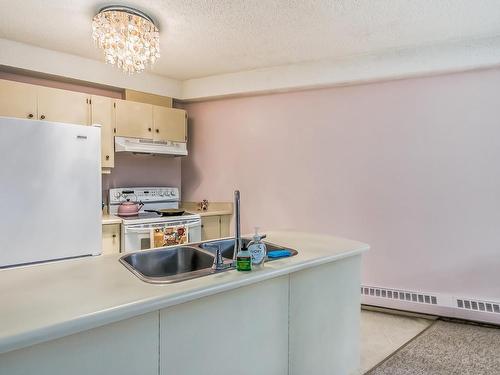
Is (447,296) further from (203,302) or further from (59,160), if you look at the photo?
(59,160)

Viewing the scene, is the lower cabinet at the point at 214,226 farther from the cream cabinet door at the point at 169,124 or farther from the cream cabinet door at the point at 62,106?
the cream cabinet door at the point at 62,106

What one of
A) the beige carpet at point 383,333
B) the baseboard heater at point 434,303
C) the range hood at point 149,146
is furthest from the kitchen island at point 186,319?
the range hood at point 149,146

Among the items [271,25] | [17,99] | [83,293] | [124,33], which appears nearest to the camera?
[83,293]

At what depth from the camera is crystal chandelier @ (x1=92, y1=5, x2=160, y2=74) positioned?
2.16 metres

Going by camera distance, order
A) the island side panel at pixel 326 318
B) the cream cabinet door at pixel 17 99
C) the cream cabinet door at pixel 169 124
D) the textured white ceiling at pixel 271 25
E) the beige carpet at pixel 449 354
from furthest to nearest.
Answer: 1. the cream cabinet door at pixel 169 124
2. the cream cabinet door at pixel 17 99
3. the textured white ceiling at pixel 271 25
4. the beige carpet at pixel 449 354
5. the island side panel at pixel 326 318

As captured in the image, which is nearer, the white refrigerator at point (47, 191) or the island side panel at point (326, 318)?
the island side panel at point (326, 318)

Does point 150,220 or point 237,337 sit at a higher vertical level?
point 150,220

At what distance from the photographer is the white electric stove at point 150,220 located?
2889mm

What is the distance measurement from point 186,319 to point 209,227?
8.03ft

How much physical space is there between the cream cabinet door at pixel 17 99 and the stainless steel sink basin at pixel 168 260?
6.50ft

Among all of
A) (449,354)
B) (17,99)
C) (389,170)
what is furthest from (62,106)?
(449,354)

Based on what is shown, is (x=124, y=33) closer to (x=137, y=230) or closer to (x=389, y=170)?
(x=137, y=230)

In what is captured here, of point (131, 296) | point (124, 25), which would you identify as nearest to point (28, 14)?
point (124, 25)

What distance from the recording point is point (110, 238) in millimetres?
2859
